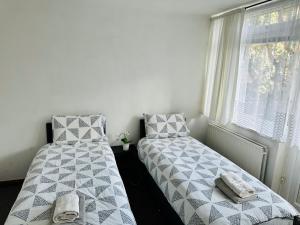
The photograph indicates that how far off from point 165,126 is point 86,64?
1.37 metres

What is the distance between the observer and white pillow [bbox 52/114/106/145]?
109 inches

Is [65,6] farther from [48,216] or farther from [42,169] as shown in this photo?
[48,216]

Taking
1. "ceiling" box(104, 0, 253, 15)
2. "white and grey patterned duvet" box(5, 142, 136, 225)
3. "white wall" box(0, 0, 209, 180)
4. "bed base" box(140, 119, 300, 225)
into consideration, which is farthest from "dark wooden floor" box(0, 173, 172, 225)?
"ceiling" box(104, 0, 253, 15)

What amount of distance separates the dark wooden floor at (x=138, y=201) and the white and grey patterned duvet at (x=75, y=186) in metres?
0.59

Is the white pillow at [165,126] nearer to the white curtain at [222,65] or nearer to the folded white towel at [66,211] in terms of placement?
the white curtain at [222,65]

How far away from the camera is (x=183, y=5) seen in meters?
2.74

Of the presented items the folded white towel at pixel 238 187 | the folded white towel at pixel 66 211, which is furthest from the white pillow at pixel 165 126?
the folded white towel at pixel 66 211

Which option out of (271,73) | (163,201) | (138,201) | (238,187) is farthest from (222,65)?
(138,201)

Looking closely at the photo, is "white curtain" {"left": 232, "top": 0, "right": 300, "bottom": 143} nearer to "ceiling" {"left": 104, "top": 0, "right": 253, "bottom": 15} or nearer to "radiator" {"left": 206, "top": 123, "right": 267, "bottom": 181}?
"radiator" {"left": 206, "top": 123, "right": 267, "bottom": 181}

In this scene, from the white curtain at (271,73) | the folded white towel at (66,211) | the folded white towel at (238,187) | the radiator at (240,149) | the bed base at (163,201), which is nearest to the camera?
the folded white towel at (66,211)

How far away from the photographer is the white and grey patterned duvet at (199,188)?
63.6 inches

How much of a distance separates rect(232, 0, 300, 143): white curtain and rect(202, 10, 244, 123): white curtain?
0.09 meters

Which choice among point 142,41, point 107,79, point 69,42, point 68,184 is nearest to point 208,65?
point 142,41

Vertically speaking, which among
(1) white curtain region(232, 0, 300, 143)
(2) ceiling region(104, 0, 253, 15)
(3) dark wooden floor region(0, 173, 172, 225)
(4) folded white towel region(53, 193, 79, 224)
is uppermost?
(2) ceiling region(104, 0, 253, 15)
